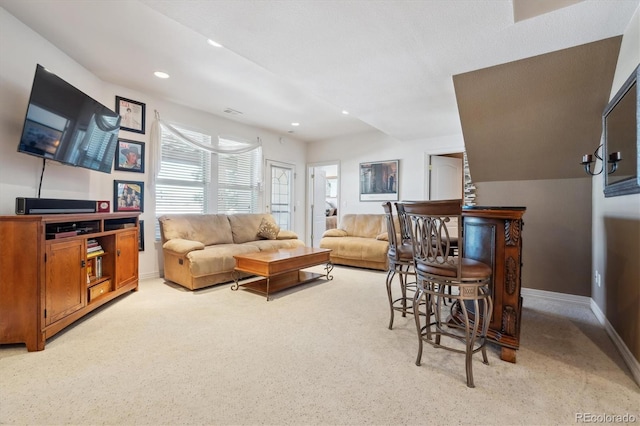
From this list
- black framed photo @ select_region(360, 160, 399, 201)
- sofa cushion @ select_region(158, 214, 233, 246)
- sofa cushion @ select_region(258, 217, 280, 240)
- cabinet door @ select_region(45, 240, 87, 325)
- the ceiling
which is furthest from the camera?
black framed photo @ select_region(360, 160, 399, 201)

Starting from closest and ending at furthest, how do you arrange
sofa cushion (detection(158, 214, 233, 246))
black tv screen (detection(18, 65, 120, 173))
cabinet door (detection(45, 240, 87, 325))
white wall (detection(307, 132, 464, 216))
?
cabinet door (detection(45, 240, 87, 325)) < black tv screen (detection(18, 65, 120, 173)) < sofa cushion (detection(158, 214, 233, 246)) < white wall (detection(307, 132, 464, 216))

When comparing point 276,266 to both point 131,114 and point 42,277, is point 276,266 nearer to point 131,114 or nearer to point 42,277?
point 42,277

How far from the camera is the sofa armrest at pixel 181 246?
352 cm

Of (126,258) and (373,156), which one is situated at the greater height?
(373,156)

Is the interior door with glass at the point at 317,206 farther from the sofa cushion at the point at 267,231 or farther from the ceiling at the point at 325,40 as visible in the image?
the ceiling at the point at 325,40

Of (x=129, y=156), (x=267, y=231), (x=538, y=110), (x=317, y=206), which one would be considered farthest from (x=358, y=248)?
(x=129, y=156)

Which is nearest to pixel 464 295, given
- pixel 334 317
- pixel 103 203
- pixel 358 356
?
pixel 358 356

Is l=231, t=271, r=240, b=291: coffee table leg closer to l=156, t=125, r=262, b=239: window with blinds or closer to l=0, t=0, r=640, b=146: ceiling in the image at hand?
l=156, t=125, r=262, b=239: window with blinds

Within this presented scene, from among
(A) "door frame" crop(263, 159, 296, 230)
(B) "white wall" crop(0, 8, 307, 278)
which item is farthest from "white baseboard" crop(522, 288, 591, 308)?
(B) "white wall" crop(0, 8, 307, 278)

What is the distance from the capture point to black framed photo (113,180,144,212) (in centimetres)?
382

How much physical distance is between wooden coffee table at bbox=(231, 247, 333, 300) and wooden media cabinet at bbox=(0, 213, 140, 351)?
4.77 feet

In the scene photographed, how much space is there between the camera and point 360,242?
492cm

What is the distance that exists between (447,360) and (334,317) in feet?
3.47

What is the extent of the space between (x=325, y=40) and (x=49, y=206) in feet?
8.67
